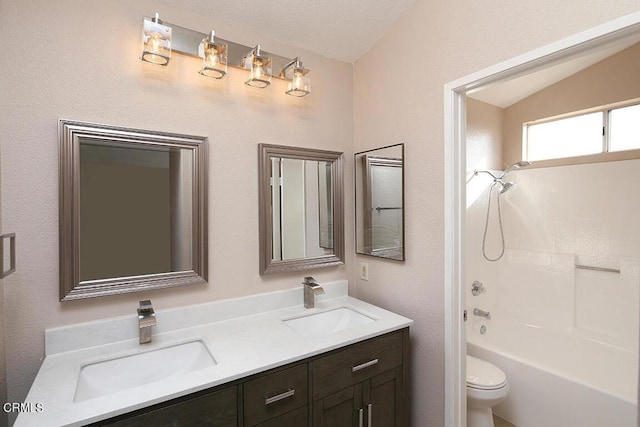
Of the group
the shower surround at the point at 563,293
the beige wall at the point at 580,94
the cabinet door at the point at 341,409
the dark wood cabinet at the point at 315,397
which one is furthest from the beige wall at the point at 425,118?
the beige wall at the point at 580,94

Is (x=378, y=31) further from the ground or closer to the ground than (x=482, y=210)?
further from the ground

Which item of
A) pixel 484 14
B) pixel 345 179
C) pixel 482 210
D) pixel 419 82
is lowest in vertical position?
pixel 482 210

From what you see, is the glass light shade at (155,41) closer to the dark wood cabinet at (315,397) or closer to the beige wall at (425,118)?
the beige wall at (425,118)

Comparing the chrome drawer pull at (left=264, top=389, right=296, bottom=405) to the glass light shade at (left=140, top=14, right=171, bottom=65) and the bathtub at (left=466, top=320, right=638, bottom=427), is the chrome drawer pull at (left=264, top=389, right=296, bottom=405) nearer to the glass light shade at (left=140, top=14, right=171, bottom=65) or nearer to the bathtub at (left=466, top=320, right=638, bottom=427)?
the glass light shade at (left=140, top=14, right=171, bottom=65)

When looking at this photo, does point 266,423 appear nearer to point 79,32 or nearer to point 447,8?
point 79,32

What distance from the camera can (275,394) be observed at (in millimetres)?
1232

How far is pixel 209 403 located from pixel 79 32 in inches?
62.1

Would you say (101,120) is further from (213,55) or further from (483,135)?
(483,135)

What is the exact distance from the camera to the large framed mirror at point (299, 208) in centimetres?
178

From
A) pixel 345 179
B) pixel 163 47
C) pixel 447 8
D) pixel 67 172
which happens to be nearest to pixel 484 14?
pixel 447 8

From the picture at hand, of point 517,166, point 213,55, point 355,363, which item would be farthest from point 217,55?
point 517,166

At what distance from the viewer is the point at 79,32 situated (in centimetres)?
133

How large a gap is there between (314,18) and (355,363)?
180 centimetres

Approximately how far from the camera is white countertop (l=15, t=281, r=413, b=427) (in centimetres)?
97
